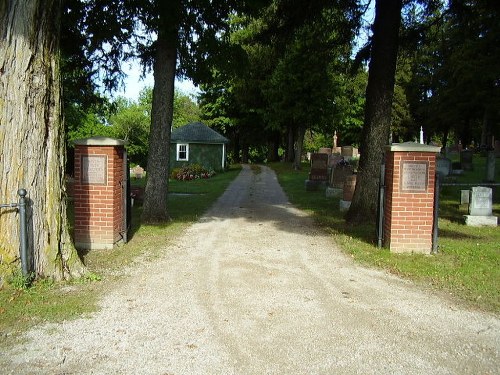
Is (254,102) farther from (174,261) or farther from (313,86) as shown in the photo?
(174,261)

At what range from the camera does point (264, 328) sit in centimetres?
470

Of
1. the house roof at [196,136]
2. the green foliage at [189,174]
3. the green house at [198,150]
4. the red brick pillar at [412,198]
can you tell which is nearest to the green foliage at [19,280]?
the red brick pillar at [412,198]

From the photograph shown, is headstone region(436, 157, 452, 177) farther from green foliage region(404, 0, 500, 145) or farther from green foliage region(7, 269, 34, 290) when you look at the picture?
green foliage region(7, 269, 34, 290)

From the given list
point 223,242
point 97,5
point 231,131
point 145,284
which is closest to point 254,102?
point 231,131

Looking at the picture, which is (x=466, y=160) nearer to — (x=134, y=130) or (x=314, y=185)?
(x=314, y=185)

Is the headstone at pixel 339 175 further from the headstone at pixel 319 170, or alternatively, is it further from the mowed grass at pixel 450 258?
the mowed grass at pixel 450 258

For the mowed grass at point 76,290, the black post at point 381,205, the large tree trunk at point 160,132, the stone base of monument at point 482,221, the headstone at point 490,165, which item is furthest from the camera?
the headstone at point 490,165

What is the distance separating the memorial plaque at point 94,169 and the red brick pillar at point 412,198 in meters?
4.92

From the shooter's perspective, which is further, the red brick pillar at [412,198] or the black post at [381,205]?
the black post at [381,205]

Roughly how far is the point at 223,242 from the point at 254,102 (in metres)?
32.4

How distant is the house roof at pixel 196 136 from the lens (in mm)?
35156

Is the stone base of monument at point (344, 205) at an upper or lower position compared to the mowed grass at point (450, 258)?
upper

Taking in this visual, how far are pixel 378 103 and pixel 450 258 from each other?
4.32 meters

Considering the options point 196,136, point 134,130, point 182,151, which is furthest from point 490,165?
point 134,130
